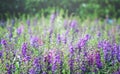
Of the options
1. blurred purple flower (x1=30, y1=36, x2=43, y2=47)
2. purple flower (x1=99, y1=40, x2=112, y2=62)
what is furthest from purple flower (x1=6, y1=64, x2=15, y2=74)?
purple flower (x1=99, y1=40, x2=112, y2=62)

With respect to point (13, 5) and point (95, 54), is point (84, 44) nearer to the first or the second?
point (95, 54)

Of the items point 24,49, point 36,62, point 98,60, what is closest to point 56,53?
point 36,62

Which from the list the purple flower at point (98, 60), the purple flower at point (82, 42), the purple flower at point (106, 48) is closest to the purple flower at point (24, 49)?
the purple flower at point (82, 42)

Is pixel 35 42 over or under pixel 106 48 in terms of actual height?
over

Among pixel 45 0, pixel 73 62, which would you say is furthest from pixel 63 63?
pixel 45 0

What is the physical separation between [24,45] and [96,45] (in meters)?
1.11

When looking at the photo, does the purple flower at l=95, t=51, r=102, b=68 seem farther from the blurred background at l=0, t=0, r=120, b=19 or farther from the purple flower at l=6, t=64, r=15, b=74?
the blurred background at l=0, t=0, r=120, b=19

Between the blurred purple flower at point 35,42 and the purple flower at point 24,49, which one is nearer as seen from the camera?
the purple flower at point 24,49

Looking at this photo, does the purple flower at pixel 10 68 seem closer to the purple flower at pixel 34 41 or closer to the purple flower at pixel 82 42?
the purple flower at pixel 34 41

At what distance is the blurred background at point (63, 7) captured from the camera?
29.3 feet

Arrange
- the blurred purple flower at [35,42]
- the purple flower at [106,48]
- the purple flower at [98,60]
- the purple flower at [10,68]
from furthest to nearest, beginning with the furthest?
the blurred purple flower at [35,42], the purple flower at [106,48], the purple flower at [98,60], the purple flower at [10,68]

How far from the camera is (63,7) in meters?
9.30

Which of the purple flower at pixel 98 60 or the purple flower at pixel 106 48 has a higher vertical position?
the purple flower at pixel 106 48

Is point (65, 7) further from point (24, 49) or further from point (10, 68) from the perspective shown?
point (10, 68)
